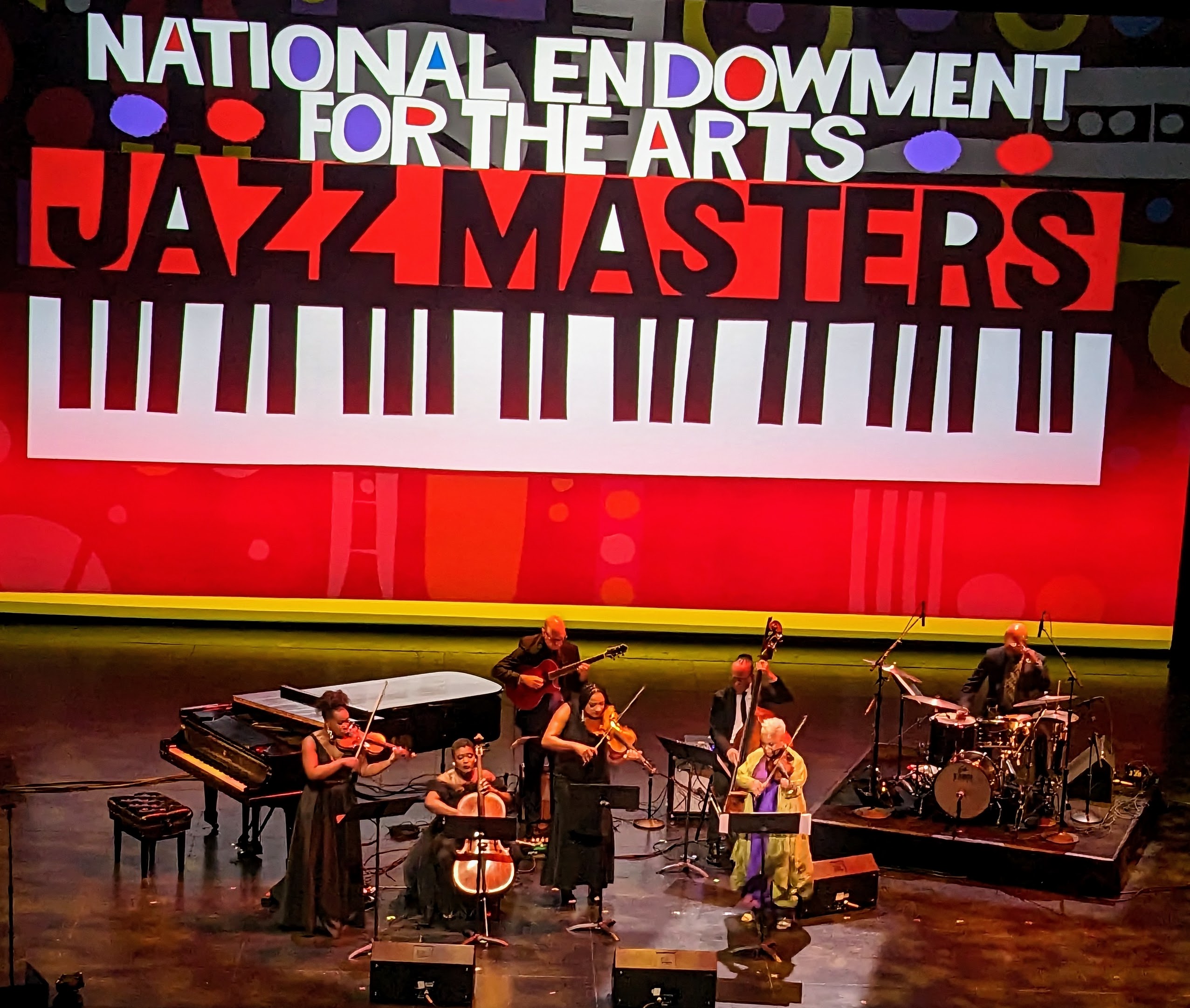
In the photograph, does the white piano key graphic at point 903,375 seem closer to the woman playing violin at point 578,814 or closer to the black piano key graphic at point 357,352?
the black piano key graphic at point 357,352

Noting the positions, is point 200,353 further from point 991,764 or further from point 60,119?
point 991,764

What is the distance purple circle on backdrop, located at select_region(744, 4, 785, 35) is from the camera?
13000 millimetres

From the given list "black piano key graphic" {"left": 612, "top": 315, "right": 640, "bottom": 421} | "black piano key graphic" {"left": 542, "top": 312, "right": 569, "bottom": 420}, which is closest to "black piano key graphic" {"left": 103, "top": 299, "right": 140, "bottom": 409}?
"black piano key graphic" {"left": 542, "top": 312, "right": 569, "bottom": 420}

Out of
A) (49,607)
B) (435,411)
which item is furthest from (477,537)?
(49,607)

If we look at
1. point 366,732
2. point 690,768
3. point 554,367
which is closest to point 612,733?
point 690,768

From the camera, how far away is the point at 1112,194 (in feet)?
43.6

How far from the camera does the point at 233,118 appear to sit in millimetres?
12938

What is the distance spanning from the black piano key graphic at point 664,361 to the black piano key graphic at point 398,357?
2.04 metres

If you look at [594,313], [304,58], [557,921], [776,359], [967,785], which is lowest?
[557,921]

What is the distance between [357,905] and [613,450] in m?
6.15

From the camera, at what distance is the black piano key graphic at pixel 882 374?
44.0 feet

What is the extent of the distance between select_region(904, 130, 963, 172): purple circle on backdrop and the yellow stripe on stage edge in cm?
393

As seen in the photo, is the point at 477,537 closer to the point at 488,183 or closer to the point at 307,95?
the point at 488,183

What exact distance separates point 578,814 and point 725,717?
55.6 inches
